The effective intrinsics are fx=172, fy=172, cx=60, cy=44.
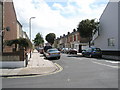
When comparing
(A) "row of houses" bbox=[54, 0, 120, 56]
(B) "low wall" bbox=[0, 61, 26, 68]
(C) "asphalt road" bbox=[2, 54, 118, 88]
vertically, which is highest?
(A) "row of houses" bbox=[54, 0, 120, 56]

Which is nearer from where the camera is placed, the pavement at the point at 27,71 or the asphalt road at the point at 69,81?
the asphalt road at the point at 69,81

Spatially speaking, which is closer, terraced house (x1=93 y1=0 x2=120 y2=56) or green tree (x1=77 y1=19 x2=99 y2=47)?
terraced house (x1=93 y1=0 x2=120 y2=56)

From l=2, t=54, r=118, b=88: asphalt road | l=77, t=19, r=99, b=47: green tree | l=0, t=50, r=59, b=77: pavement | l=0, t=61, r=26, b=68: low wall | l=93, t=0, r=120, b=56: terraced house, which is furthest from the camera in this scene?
l=77, t=19, r=99, b=47: green tree

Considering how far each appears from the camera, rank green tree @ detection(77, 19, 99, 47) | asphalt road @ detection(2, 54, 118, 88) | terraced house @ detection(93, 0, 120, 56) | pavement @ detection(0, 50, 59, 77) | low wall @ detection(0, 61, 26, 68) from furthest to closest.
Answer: green tree @ detection(77, 19, 99, 47) → terraced house @ detection(93, 0, 120, 56) → low wall @ detection(0, 61, 26, 68) → pavement @ detection(0, 50, 59, 77) → asphalt road @ detection(2, 54, 118, 88)

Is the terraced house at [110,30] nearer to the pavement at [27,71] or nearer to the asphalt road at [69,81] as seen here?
the pavement at [27,71]

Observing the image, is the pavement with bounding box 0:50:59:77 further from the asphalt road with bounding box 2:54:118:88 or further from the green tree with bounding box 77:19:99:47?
the green tree with bounding box 77:19:99:47

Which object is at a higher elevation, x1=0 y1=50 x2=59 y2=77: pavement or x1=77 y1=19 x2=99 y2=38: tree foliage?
x1=77 y1=19 x2=99 y2=38: tree foliage

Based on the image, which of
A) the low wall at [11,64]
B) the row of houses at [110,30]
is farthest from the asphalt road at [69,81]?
the row of houses at [110,30]

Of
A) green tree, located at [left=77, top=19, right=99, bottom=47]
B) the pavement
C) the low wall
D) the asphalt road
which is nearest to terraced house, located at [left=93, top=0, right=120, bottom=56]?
green tree, located at [left=77, top=19, right=99, bottom=47]

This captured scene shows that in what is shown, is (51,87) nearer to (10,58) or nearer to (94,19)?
(10,58)

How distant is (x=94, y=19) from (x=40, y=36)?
38.3 m

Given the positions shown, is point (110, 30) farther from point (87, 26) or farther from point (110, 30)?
point (87, 26)

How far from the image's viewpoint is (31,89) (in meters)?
7.14

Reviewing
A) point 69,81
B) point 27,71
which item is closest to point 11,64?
point 27,71
